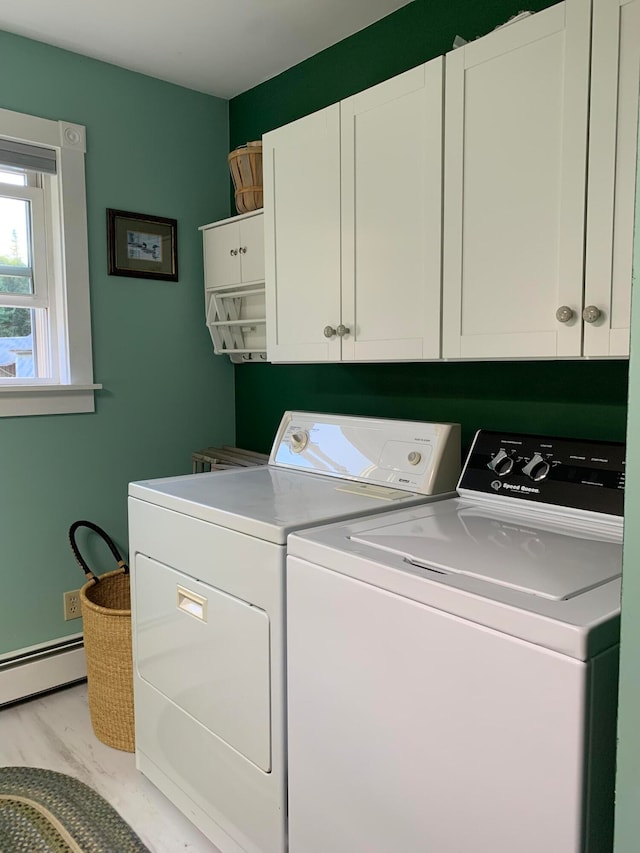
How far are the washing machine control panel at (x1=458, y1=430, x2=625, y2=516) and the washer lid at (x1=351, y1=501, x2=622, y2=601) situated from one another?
77 mm

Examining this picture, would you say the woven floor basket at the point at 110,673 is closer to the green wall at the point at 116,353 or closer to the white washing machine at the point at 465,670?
the green wall at the point at 116,353

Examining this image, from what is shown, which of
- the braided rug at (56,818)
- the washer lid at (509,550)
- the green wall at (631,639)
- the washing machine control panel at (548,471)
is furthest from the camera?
the braided rug at (56,818)

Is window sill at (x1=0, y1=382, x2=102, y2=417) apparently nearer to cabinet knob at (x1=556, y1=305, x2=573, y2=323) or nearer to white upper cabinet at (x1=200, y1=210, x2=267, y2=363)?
white upper cabinet at (x1=200, y1=210, x2=267, y2=363)

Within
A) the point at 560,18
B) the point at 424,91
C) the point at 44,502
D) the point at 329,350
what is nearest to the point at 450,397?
the point at 329,350

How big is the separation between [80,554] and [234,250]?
1.36 m

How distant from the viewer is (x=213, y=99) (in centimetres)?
288

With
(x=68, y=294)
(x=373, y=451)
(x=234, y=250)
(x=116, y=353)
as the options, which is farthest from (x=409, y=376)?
(x=68, y=294)

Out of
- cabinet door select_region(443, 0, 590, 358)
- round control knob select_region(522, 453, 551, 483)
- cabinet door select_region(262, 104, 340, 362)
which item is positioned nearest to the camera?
cabinet door select_region(443, 0, 590, 358)

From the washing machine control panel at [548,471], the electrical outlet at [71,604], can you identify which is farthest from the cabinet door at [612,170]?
the electrical outlet at [71,604]

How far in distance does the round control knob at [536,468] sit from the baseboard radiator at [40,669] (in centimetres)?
194

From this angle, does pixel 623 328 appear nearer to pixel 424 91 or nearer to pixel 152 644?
pixel 424 91

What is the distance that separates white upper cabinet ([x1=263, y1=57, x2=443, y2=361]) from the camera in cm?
166

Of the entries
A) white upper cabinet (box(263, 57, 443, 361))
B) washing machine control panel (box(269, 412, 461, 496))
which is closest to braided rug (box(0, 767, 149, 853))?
washing machine control panel (box(269, 412, 461, 496))

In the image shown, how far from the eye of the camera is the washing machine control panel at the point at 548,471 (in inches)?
58.2
